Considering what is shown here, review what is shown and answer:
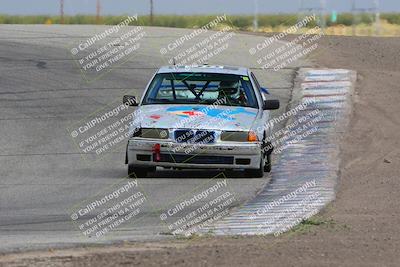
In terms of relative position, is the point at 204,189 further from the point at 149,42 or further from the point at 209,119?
the point at 149,42

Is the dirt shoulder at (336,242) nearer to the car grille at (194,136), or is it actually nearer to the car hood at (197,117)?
the car hood at (197,117)

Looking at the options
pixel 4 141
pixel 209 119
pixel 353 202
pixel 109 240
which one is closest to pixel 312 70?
pixel 4 141

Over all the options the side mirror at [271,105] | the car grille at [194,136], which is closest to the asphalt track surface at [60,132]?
the car grille at [194,136]

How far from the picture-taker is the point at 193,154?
1550 centimetres

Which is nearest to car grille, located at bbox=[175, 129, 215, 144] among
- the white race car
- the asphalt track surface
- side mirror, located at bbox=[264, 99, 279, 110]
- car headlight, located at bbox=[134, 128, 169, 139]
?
the white race car

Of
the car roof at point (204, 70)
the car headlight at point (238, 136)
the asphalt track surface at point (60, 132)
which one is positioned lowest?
the asphalt track surface at point (60, 132)

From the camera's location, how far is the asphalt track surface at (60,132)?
39.2 feet

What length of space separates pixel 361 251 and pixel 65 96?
15.9 m

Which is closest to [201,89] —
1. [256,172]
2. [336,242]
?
[256,172]

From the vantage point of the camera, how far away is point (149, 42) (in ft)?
110

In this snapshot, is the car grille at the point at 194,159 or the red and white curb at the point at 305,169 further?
the car grille at the point at 194,159

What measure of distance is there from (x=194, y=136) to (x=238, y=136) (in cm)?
57

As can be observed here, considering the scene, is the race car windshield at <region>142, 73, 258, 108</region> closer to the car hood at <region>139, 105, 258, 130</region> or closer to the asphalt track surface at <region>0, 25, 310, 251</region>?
the car hood at <region>139, 105, 258, 130</region>

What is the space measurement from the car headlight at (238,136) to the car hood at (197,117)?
0.22ft
